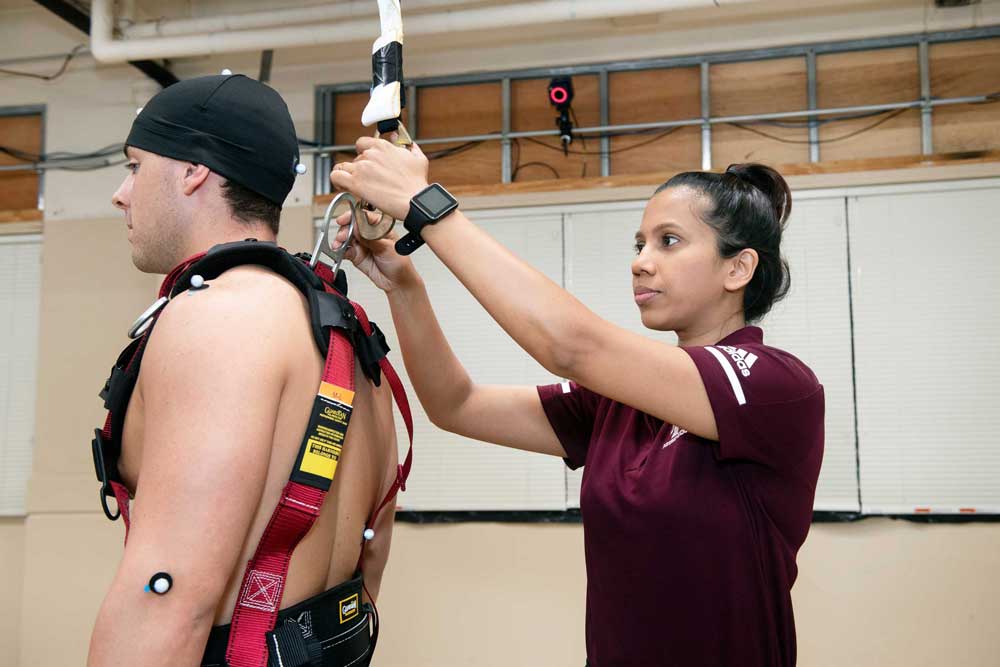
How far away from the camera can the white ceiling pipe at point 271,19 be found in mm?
4180

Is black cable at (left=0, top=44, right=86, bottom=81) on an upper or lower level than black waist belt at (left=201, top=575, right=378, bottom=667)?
upper

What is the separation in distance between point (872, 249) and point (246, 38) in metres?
3.38

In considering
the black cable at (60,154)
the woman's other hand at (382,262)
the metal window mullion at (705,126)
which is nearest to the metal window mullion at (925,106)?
the metal window mullion at (705,126)

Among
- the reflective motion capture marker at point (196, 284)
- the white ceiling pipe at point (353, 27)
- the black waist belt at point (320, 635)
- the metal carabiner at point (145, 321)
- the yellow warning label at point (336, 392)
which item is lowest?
the black waist belt at point (320, 635)

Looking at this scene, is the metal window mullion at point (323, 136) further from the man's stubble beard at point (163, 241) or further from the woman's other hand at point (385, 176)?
the woman's other hand at point (385, 176)

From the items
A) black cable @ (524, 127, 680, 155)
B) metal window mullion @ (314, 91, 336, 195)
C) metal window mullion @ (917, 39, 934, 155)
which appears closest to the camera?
metal window mullion @ (917, 39, 934, 155)

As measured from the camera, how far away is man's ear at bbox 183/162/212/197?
137cm

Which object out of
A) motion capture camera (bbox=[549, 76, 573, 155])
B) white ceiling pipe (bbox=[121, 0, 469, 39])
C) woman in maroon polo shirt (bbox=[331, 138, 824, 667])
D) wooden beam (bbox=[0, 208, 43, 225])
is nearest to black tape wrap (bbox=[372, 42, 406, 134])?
woman in maroon polo shirt (bbox=[331, 138, 824, 667])

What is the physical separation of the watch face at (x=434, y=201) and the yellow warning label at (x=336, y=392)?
11.7 inches

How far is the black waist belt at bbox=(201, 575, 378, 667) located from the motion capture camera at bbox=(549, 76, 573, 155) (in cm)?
346

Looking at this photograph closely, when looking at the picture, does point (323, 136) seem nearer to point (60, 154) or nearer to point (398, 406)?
point (60, 154)

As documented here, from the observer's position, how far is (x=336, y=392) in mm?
1202

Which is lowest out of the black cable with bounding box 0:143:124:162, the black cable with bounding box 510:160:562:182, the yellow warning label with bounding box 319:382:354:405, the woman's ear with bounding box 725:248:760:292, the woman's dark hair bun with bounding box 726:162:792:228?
the yellow warning label with bounding box 319:382:354:405

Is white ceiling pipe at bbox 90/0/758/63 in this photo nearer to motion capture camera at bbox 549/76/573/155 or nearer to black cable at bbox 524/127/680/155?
motion capture camera at bbox 549/76/573/155
